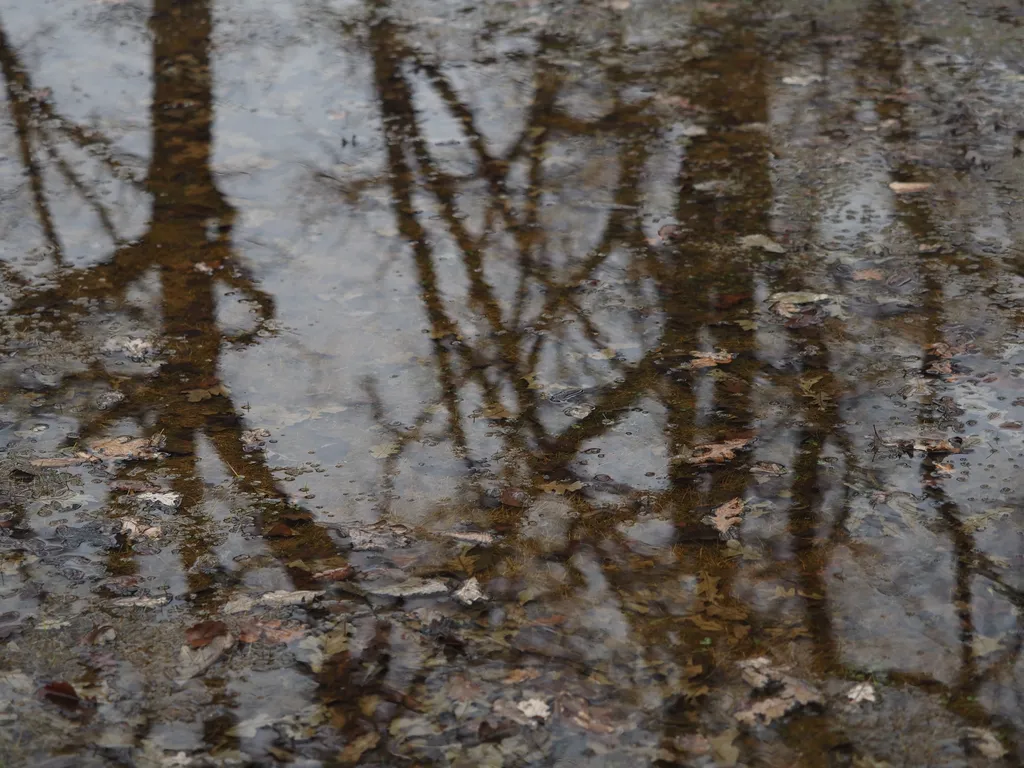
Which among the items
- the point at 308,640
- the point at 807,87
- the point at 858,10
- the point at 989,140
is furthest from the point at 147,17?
the point at 308,640

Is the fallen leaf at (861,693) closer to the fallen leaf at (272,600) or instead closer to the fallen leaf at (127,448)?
the fallen leaf at (272,600)

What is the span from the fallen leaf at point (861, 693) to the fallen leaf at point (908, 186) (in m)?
3.53

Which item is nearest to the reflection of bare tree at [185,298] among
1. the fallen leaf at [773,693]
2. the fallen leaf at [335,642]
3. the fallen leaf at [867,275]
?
the fallen leaf at [335,642]

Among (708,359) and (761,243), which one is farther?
(761,243)

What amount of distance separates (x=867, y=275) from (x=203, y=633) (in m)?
3.41

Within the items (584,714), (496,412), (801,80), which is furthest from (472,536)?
(801,80)

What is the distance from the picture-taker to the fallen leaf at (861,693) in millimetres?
2738

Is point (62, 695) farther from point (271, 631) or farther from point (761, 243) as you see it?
point (761, 243)

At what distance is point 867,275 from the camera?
4832 mm

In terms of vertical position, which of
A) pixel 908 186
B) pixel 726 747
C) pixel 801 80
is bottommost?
pixel 726 747

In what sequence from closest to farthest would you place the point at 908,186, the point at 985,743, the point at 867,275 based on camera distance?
the point at 985,743 < the point at 867,275 < the point at 908,186

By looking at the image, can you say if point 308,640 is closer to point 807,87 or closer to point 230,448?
point 230,448

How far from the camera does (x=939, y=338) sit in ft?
14.1

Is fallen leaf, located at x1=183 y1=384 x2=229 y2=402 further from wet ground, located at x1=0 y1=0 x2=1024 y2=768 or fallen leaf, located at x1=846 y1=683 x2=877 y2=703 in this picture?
fallen leaf, located at x1=846 y1=683 x2=877 y2=703
